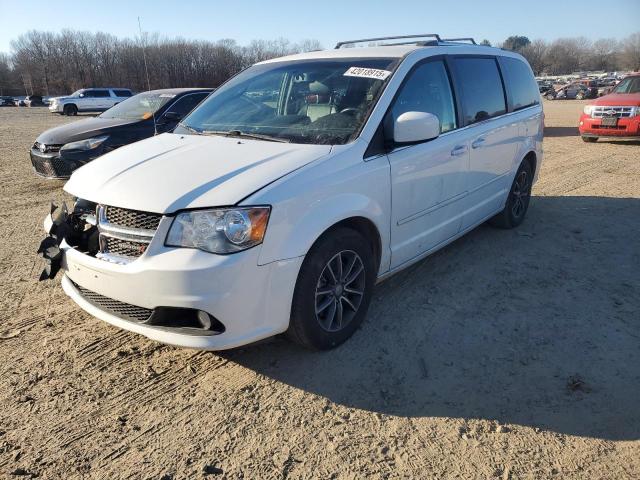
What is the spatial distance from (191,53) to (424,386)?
91345 mm

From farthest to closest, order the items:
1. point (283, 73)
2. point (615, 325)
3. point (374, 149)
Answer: point (283, 73) → point (615, 325) → point (374, 149)

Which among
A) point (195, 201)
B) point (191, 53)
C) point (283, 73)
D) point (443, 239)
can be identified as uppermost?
point (191, 53)

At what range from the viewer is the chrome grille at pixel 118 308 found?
272 centimetres

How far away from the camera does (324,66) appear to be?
382 centimetres

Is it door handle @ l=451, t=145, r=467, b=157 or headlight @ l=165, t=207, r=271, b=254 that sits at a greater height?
door handle @ l=451, t=145, r=467, b=157

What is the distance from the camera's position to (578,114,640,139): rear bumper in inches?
452

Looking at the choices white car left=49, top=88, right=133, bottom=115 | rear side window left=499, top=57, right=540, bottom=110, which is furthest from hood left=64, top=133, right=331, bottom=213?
white car left=49, top=88, right=133, bottom=115

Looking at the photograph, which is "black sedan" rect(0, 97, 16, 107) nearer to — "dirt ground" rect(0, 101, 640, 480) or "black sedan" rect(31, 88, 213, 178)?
"black sedan" rect(31, 88, 213, 178)

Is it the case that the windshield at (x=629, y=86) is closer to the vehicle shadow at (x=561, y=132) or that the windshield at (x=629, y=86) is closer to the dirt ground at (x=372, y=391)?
the vehicle shadow at (x=561, y=132)

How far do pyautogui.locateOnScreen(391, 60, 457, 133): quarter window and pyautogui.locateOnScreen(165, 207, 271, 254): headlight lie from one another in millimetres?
1396

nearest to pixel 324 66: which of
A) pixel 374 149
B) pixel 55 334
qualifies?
pixel 374 149

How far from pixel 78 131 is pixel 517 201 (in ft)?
21.6

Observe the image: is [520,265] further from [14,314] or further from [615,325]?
[14,314]

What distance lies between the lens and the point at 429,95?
12.4ft
